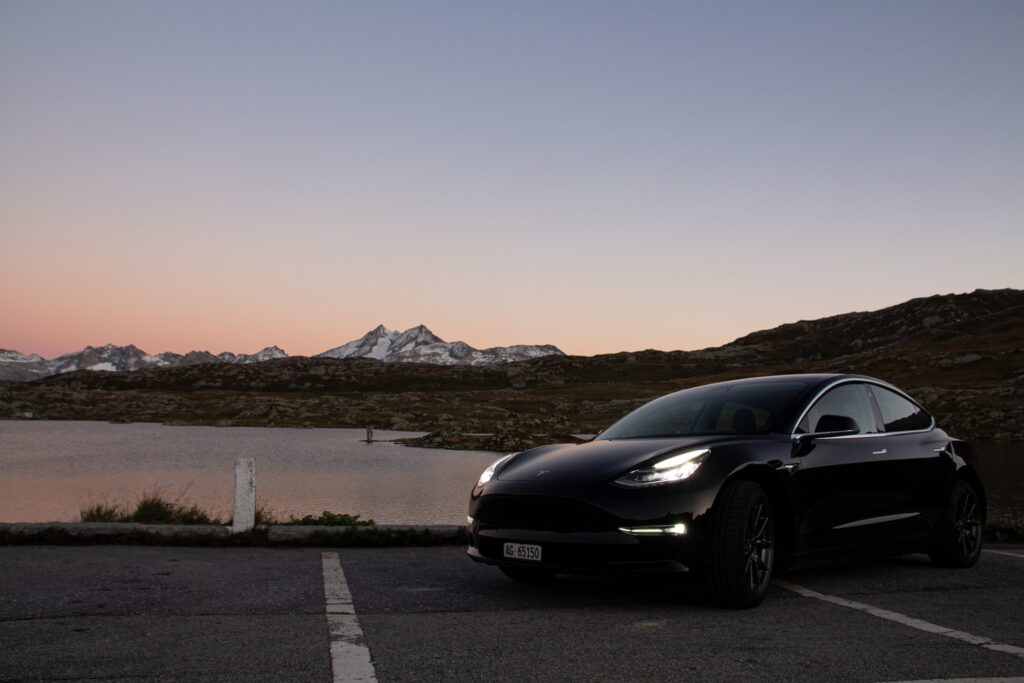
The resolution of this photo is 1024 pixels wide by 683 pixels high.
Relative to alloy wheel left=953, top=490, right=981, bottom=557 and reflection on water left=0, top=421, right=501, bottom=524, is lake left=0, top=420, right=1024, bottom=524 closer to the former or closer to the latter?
reflection on water left=0, top=421, right=501, bottom=524

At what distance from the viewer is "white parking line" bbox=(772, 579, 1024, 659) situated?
5.68 metres

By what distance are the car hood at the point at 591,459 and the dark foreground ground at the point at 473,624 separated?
3.06ft

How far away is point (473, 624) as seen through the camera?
20.3 ft

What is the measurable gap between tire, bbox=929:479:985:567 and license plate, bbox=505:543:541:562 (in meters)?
4.26

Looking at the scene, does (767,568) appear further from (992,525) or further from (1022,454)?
(1022,454)

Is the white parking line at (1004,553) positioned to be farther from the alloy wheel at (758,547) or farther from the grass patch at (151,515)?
the grass patch at (151,515)

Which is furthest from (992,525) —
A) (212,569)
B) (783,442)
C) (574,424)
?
(574,424)

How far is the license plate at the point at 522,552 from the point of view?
6871mm

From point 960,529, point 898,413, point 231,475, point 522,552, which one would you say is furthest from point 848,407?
point 231,475

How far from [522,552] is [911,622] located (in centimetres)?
266

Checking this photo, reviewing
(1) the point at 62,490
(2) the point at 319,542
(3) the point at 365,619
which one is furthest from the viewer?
(1) the point at 62,490

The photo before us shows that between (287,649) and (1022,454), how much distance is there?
5169cm

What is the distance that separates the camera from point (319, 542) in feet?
33.0

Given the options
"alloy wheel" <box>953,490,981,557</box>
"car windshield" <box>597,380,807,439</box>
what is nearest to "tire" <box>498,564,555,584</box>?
"car windshield" <box>597,380,807,439</box>
